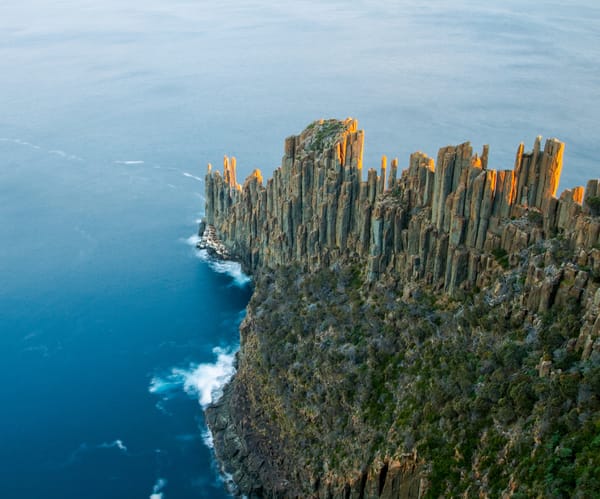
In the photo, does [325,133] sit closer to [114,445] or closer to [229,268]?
[229,268]

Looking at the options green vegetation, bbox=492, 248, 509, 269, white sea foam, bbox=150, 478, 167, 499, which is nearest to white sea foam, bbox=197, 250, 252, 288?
white sea foam, bbox=150, 478, 167, 499

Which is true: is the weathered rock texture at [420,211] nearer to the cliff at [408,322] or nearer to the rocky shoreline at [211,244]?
the cliff at [408,322]

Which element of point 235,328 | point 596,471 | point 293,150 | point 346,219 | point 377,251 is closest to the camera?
point 596,471

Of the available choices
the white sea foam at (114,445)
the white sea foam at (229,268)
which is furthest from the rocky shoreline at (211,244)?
the white sea foam at (114,445)

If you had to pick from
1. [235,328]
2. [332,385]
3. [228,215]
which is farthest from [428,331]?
[228,215]

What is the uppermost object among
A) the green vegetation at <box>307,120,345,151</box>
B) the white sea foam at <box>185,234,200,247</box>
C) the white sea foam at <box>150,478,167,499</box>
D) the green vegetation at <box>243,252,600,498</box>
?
the green vegetation at <box>307,120,345,151</box>

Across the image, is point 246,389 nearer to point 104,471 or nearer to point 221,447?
point 221,447

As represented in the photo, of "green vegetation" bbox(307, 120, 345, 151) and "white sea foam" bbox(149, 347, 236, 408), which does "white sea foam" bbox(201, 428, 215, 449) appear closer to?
"white sea foam" bbox(149, 347, 236, 408)
